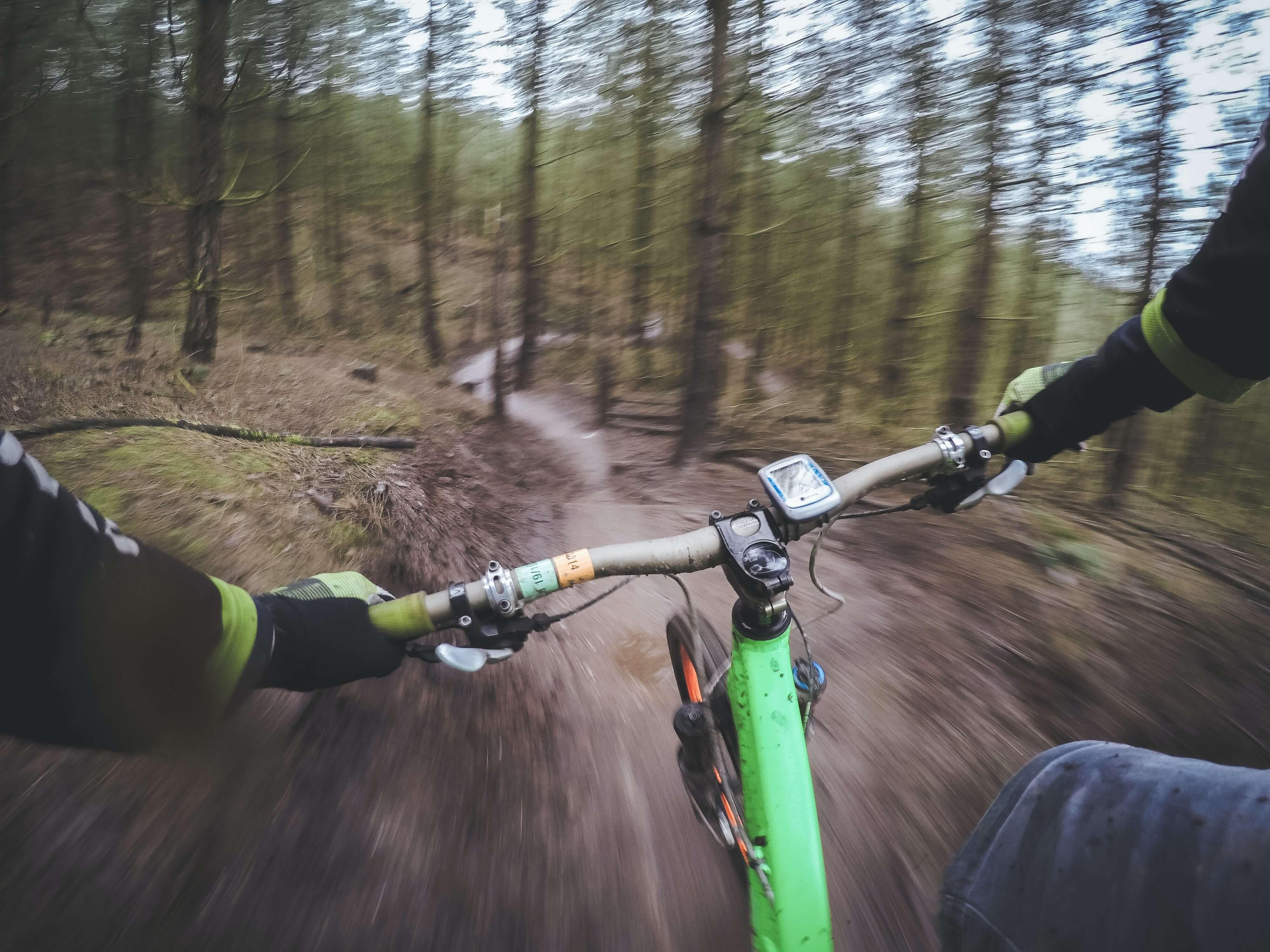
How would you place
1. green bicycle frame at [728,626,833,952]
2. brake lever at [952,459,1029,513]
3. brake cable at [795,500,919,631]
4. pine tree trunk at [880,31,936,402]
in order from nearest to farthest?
green bicycle frame at [728,626,833,952]
brake cable at [795,500,919,631]
brake lever at [952,459,1029,513]
pine tree trunk at [880,31,936,402]

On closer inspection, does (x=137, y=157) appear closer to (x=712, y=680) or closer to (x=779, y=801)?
(x=712, y=680)

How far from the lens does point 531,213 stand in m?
9.82

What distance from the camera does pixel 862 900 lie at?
2.01m

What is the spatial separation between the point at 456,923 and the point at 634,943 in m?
0.61

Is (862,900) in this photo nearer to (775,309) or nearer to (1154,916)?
(1154,916)

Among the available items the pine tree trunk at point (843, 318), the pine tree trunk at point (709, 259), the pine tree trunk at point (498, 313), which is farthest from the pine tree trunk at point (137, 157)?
the pine tree trunk at point (843, 318)

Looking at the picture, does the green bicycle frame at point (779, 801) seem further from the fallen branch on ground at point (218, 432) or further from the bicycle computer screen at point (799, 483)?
the fallen branch on ground at point (218, 432)

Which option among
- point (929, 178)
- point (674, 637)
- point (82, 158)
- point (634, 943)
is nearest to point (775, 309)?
point (929, 178)

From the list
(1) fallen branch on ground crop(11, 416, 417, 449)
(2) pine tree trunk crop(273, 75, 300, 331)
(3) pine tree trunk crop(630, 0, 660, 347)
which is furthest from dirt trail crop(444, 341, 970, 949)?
(2) pine tree trunk crop(273, 75, 300, 331)

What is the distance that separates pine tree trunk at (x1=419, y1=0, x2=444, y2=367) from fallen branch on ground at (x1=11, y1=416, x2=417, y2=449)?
24.0ft

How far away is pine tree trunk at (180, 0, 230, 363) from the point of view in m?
6.04

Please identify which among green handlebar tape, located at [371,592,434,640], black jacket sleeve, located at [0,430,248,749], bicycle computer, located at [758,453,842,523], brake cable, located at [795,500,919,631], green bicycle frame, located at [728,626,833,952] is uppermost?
black jacket sleeve, located at [0,430,248,749]

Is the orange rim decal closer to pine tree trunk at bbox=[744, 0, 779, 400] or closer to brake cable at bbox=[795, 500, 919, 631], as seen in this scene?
brake cable at bbox=[795, 500, 919, 631]

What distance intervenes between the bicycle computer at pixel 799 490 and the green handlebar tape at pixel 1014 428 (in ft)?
2.25
